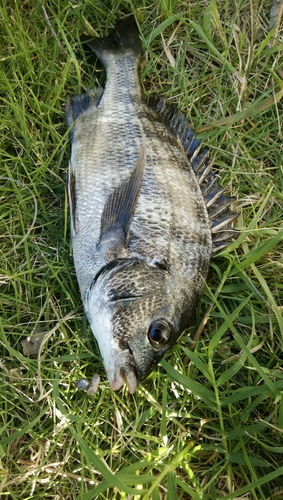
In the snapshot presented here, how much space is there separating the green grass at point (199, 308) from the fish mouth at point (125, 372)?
34 centimetres

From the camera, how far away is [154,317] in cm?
234

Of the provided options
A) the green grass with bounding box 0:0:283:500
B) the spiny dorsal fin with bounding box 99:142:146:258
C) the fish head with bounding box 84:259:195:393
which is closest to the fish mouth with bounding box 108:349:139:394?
the fish head with bounding box 84:259:195:393

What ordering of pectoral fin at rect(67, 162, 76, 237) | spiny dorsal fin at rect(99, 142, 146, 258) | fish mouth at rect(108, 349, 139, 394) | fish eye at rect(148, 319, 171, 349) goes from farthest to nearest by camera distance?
1. pectoral fin at rect(67, 162, 76, 237)
2. spiny dorsal fin at rect(99, 142, 146, 258)
3. fish eye at rect(148, 319, 171, 349)
4. fish mouth at rect(108, 349, 139, 394)

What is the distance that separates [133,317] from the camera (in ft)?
7.50

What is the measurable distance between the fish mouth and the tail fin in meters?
2.03

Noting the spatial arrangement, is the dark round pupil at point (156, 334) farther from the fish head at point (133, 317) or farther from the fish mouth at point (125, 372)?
the fish mouth at point (125, 372)

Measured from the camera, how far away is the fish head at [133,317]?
2242 millimetres

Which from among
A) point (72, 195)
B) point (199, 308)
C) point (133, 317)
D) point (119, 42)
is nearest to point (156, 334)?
point (133, 317)

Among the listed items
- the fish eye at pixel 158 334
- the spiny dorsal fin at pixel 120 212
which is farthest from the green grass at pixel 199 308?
the spiny dorsal fin at pixel 120 212

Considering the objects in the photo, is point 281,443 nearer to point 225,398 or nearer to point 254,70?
point 225,398

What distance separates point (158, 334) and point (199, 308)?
0.59 m

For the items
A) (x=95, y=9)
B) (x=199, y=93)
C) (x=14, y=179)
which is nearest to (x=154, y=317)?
(x=14, y=179)

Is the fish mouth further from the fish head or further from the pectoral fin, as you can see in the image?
the pectoral fin

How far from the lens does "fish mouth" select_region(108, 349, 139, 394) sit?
221 centimetres
